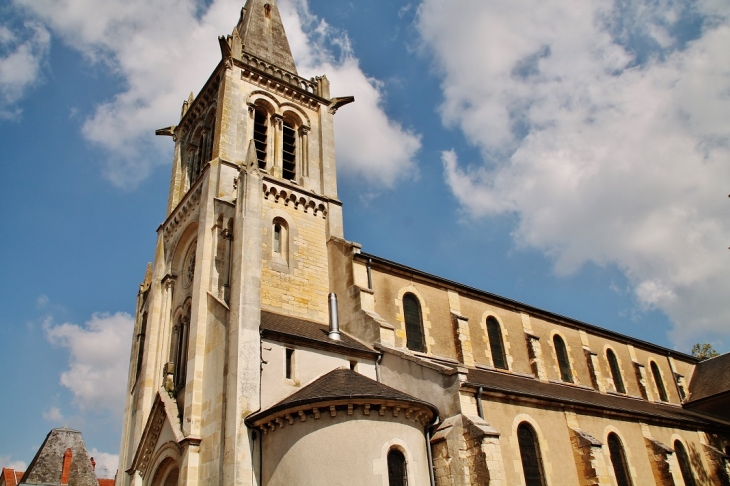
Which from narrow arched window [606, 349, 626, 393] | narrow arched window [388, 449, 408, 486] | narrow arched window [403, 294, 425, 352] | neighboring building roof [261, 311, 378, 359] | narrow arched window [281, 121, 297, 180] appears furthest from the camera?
narrow arched window [606, 349, 626, 393]

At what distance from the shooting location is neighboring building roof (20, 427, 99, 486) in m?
31.2

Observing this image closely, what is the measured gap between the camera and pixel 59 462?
32.4m

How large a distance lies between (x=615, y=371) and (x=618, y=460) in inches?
390

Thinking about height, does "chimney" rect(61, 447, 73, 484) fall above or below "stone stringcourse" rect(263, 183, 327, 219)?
below

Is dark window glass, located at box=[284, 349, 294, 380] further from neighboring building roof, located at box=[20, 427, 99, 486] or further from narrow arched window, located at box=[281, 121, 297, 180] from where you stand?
neighboring building roof, located at box=[20, 427, 99, 486]

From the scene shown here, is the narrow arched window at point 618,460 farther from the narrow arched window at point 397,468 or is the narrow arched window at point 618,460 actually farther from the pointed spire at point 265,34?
the pointed spire at point 265,34

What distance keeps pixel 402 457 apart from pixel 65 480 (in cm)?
2538

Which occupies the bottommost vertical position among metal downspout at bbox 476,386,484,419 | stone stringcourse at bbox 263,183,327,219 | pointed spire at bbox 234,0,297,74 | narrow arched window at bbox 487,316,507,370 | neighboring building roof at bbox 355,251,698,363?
metal downspout at bbox 476,386,484,419

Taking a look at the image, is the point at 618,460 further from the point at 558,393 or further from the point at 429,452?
the point at 429,452

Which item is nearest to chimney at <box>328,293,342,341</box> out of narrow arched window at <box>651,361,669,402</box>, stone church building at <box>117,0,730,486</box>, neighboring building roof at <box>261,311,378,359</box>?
stone church building at <box>117,0,730,486</box>

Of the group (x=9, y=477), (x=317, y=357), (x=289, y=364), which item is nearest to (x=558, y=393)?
(x=317, y=357)

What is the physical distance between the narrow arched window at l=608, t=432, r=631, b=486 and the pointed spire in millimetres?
20766

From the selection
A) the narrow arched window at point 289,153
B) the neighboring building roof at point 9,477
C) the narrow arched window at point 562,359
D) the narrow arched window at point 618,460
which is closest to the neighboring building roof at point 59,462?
the neighboring building roof at point 9,477

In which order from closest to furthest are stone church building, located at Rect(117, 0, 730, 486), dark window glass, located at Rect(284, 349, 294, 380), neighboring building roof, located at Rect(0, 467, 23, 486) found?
stone church building, located at Rect(117, 0, 730, 486) < dark window glass, located at Rect(284, 349, 294, 380) < neighboring building roof, located at Rect(0, 467, 23, 486)
